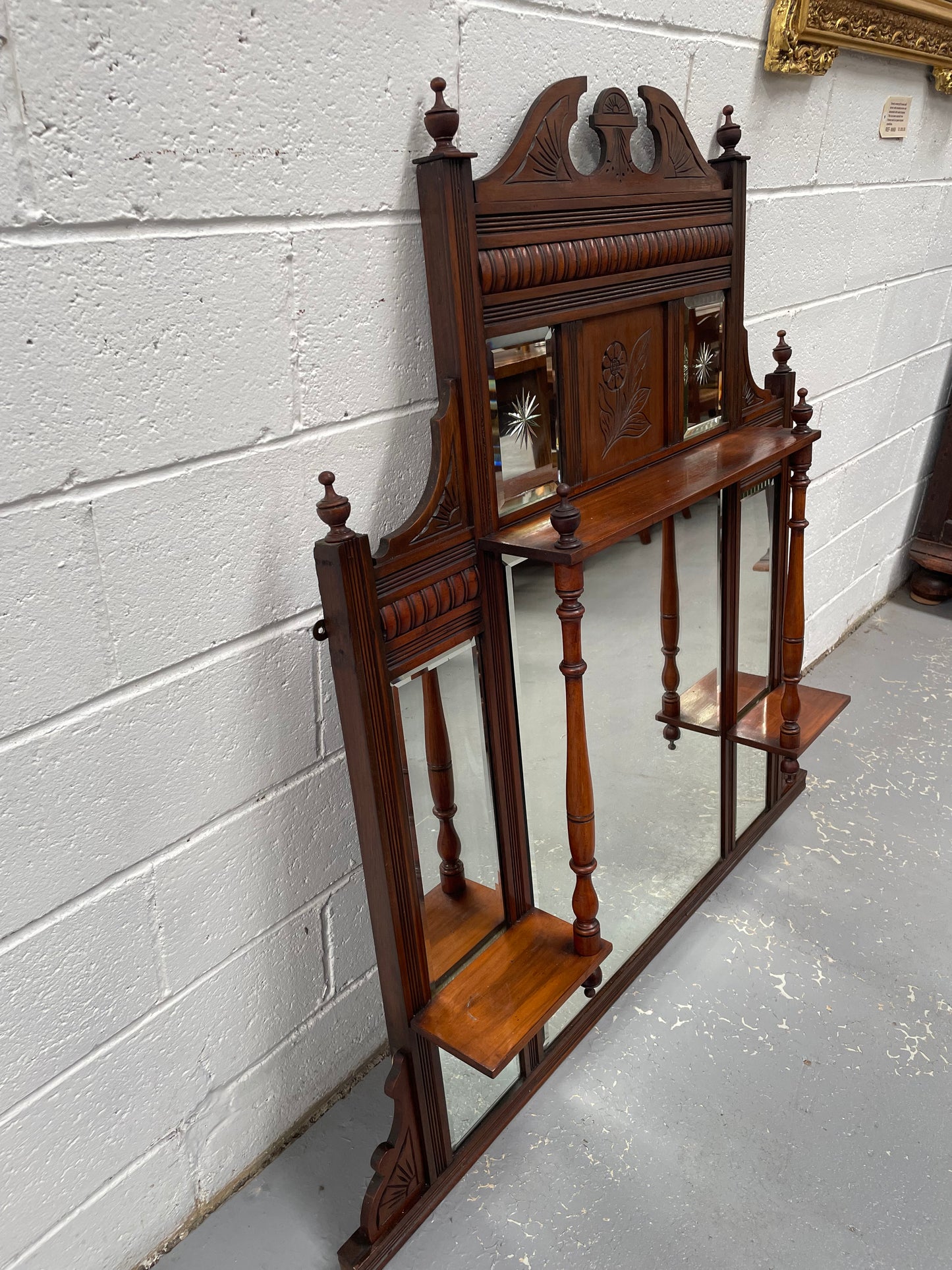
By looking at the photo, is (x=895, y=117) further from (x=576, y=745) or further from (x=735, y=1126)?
(x=735, y=1126)

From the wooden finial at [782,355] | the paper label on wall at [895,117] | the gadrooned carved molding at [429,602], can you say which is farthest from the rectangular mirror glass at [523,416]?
the paper label on wall at [895,117]

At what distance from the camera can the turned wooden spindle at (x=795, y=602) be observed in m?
1.43

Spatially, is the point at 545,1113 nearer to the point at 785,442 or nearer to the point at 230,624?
the point at 230,624

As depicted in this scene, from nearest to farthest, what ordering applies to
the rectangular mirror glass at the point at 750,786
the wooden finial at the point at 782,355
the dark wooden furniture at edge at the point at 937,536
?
the wooden finial at the point at 782,355, the rectangular mirror glass at the point at 750,786, the dark wooden furniture at edge at the point at 937,536

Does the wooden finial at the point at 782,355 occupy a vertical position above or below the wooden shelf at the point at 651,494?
above

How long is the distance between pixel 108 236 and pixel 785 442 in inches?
38.6

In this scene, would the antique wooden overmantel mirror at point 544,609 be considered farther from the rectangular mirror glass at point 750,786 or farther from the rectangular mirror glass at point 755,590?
the rectangular mirror glass at point 750,786

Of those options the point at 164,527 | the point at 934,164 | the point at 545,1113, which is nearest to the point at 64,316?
the point at 164,527

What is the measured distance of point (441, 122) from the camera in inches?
35.2

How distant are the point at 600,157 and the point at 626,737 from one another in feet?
2.66

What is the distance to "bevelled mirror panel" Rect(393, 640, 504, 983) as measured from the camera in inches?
39.7

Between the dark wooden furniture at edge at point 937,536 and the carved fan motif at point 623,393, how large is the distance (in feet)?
5.73

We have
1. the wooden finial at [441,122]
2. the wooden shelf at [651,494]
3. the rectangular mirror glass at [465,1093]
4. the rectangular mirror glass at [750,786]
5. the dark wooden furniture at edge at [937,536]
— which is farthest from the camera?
the dark wooden furniture at edge at [937,536]

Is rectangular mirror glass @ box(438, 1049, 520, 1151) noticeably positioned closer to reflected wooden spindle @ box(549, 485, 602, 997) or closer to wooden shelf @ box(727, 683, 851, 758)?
reflected wooden spindle @ box(549, 485, 602, 997)
